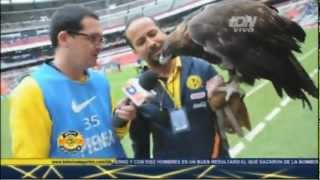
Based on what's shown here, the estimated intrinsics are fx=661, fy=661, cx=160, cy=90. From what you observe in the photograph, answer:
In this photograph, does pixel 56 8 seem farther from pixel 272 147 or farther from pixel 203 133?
pixel 272 147

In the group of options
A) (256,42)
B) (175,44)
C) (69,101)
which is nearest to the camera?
(256,42)

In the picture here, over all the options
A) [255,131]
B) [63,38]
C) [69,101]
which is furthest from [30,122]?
[255,131]

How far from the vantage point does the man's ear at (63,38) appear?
345 centimetres

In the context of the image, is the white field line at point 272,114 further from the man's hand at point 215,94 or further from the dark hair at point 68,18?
the dark hair at point 68,18

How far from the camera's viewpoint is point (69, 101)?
345 centimetres

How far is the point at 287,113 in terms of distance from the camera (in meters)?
3.27

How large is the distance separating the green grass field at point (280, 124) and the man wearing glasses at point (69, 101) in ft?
2.02

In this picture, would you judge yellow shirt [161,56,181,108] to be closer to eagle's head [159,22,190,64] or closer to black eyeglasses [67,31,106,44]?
eagle's head [159,22,190,64]

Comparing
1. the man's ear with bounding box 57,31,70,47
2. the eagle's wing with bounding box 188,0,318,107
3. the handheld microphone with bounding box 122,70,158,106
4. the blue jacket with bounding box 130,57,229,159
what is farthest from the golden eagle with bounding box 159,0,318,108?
the man's ear with bounding box 57,31,70,47

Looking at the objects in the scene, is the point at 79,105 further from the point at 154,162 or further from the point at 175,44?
the point at 175,44

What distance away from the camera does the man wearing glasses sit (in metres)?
3.43

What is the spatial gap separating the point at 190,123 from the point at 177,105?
11 cm

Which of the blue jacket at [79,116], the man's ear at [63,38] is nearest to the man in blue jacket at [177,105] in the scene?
the blue jacket at [79,116]

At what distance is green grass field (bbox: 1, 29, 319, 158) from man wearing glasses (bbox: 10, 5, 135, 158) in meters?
0.62
